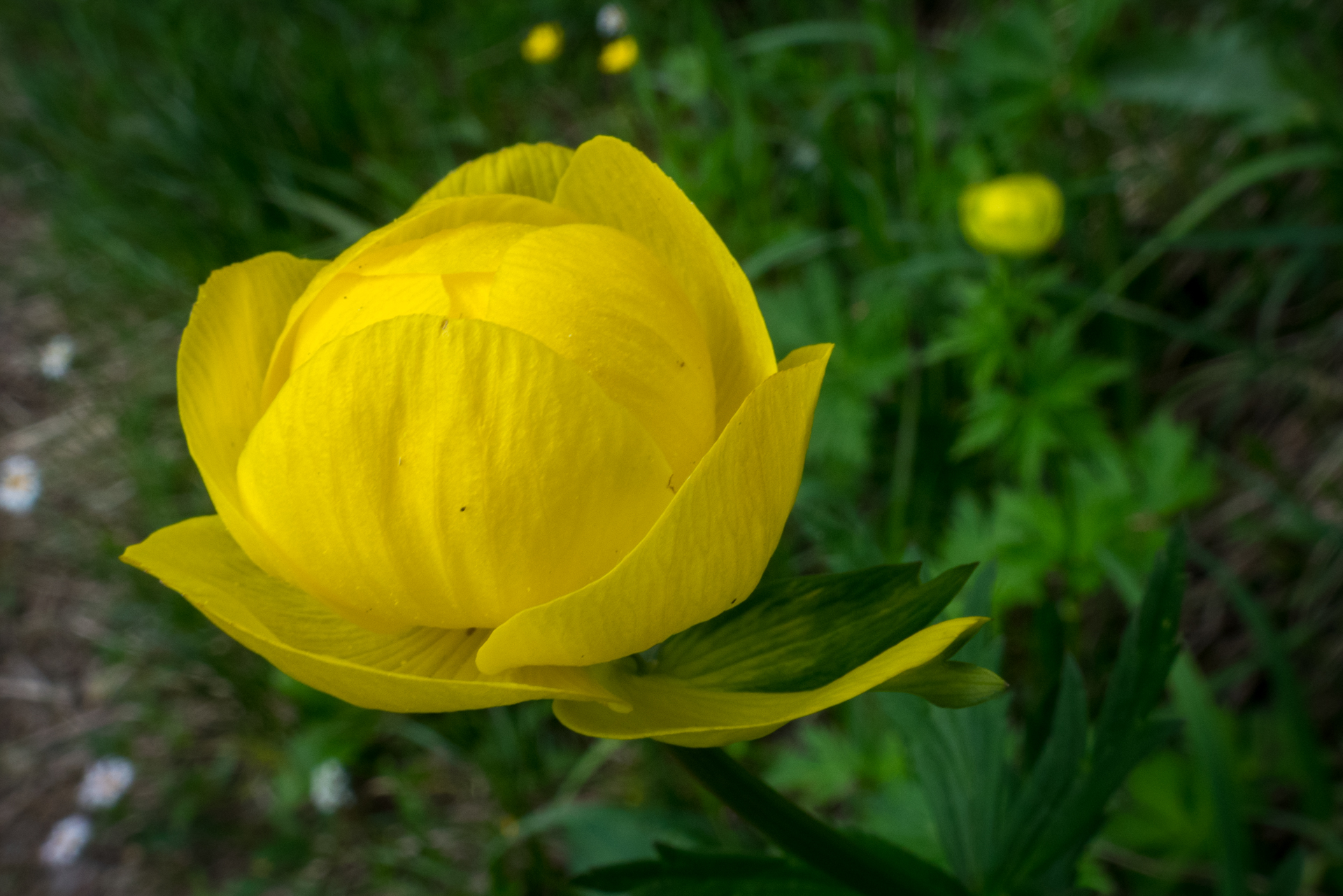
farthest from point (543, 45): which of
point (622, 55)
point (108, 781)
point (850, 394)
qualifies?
point (108, 781)

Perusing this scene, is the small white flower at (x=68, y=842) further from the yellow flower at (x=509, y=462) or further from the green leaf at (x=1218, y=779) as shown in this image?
the green leaf at (x=1218, y=779)

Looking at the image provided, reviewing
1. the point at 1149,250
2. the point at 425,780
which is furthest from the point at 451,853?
the point at 1149,250

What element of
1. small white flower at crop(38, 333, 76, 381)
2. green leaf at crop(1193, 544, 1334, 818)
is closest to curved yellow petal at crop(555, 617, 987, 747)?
green leaf at crop(1193, 544, 1334, 818)

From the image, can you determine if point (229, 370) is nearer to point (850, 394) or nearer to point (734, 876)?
point (734, 876)

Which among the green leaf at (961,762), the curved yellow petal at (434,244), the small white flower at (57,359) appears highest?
the curved yellow petal at (434,244)

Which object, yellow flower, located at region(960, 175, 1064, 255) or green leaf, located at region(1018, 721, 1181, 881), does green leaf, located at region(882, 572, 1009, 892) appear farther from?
yellow flower, located at region(960, 175, 1064, 255)

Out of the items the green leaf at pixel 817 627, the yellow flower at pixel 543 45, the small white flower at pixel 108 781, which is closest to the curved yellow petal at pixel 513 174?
the green leaf at pixel 817 627
